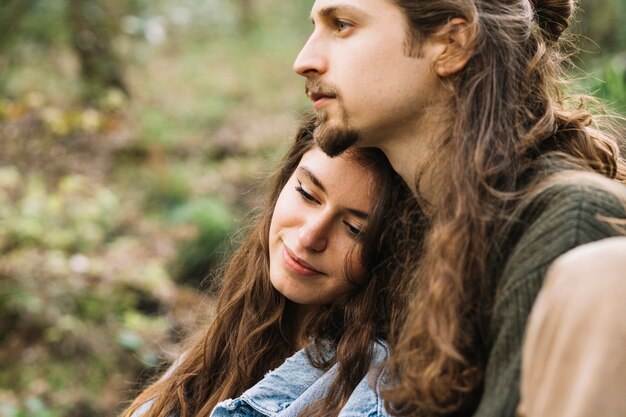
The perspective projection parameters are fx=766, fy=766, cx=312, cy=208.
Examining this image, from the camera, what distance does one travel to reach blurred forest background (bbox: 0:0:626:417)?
17.5 feet

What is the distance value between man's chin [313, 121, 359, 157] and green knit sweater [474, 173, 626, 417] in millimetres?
579

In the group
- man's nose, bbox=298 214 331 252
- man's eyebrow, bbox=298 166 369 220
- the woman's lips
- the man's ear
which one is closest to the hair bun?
the man's ear

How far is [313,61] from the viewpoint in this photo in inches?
88.0

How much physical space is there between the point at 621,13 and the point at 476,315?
4.80 metres

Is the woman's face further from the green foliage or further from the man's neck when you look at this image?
the green foliage

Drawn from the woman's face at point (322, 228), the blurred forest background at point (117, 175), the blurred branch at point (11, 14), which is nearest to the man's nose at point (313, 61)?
the woman's face at point (322, 228)

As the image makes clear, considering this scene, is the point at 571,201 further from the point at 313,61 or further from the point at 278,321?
the point at 278,321

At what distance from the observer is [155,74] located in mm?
11617

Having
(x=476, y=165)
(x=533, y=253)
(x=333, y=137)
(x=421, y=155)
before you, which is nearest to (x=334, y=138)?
(x=333, y=137)

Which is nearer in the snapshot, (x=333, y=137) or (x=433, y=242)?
(x=433, y=242)

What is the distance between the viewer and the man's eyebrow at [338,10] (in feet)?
7.08

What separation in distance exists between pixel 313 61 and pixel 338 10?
6.3 inches

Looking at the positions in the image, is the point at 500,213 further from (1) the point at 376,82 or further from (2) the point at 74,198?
(2) the point at 74,198

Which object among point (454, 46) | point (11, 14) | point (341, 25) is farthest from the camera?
point (11, 14)
